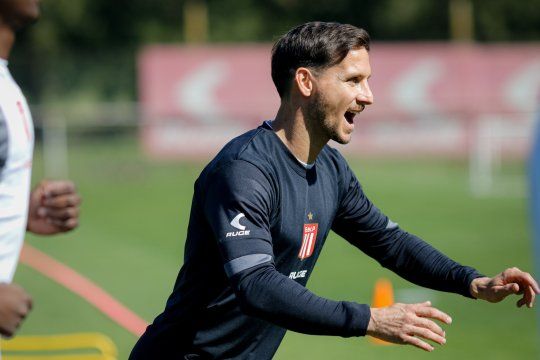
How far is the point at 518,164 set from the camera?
1054 inches

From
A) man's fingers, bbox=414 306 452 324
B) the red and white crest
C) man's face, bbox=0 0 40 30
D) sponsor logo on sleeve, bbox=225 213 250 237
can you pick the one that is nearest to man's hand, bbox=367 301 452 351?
man's fingers, bbox=414 306 452 324

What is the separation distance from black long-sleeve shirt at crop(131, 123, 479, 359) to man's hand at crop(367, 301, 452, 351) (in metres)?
0.05

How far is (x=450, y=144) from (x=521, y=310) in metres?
17.5

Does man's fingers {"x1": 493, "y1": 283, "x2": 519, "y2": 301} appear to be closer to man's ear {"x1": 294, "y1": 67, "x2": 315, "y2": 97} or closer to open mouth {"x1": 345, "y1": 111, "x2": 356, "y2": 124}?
open mouth {"x1": 345, "y1": 111, "x2": 356, "y2": 124}

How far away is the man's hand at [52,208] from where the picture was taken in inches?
172

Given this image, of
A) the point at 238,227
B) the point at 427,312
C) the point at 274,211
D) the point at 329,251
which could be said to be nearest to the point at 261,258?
the point at 238,227

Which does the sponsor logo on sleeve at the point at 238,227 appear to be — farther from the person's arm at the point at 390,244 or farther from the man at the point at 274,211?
the person's arm at the point at 390,244

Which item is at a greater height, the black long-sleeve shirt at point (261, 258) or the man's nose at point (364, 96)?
the man's nose at point (364, 96)

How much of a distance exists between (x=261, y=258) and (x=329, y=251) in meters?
10.6

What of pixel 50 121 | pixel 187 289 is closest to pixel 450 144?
pixel 50 121

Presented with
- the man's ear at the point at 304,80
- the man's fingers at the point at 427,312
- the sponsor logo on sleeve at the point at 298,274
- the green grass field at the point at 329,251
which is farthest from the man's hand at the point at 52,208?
the green grass field at the point at 329,251

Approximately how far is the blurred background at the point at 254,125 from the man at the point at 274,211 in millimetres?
4326

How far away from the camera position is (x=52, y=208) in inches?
173

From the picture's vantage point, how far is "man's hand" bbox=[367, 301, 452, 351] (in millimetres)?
4004
